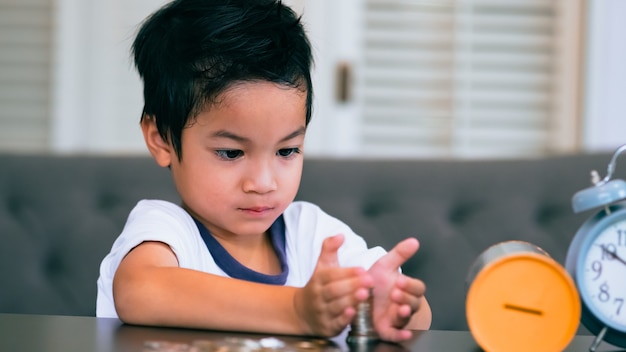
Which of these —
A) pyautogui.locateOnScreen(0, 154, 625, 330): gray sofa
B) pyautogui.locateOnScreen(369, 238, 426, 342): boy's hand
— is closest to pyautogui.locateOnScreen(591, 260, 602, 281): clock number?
pyautogui.locateOnScreen(369, 238, 426, 342): boy's hand

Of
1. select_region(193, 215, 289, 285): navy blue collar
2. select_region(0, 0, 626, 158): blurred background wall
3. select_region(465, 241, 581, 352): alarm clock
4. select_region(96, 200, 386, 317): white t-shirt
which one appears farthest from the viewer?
select_region(0, 0, 626, 158): blurred background wall

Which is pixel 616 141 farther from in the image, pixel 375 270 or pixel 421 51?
pixel 375 270

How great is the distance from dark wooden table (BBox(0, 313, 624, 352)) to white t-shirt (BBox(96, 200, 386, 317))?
205mm

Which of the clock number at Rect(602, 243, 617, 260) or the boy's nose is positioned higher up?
the boy's nose

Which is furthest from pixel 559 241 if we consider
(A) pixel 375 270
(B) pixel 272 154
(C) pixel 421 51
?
(C) pixel 421 51

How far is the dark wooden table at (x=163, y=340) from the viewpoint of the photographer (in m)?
0.71

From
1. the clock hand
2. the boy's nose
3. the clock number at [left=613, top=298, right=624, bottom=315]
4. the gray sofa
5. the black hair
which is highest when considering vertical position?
the black hair

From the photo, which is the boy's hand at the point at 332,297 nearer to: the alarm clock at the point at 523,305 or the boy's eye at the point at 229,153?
the alarm clock at the point at 523,305

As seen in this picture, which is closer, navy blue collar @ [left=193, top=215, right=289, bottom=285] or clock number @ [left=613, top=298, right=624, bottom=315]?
clock number @ [left=613, top=298, right=624, bottom=315]

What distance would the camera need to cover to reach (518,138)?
2.92 metres

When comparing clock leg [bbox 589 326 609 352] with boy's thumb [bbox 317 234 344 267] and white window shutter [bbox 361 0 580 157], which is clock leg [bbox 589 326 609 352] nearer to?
boy's thumb [bbox 317 234 344 267]

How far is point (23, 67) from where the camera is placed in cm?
289

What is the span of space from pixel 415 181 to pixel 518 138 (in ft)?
4.01

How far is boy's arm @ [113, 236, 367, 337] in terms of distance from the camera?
A: 29.2 inches
